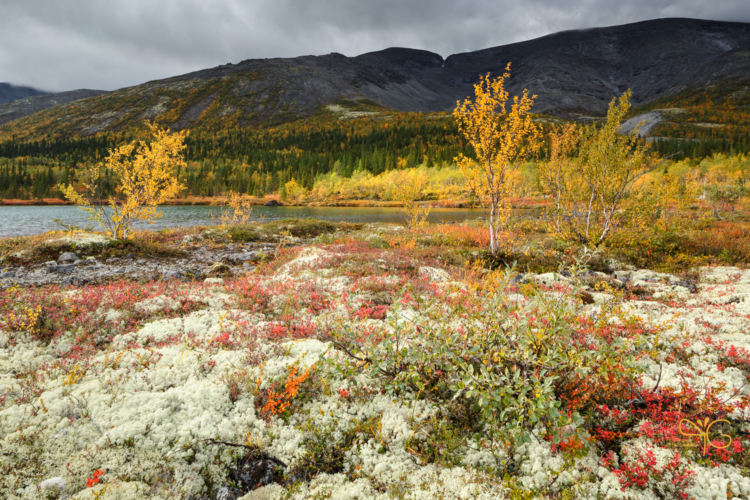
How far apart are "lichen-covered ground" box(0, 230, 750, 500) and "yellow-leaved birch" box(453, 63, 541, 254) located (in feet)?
26.3

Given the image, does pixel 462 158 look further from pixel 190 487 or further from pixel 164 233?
pixel 164 233

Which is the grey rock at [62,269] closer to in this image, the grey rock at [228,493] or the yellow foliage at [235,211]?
the yellow foliage at [235,211]

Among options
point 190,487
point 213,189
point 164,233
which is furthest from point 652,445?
point 213,189

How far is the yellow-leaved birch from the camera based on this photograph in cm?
1270

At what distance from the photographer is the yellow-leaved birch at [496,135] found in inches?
500

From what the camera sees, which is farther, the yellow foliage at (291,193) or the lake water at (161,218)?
the yellow foliage at (291,193)

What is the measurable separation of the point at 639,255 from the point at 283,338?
16011 millimetres

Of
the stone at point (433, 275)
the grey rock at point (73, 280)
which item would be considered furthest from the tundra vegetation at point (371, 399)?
the grey rock at point (73, 280)

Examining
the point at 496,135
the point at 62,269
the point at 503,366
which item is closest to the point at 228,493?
the point at 503,366

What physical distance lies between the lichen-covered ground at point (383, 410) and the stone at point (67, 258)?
11.8 meters

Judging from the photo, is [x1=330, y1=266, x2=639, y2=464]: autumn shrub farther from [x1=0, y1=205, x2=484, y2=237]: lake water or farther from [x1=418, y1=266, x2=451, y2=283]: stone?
[x1=0, y1=205, x2=484, y2=237]: lake water

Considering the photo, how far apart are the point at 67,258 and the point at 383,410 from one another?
1964 cm

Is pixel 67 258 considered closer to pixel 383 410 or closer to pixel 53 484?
pixel 53 484

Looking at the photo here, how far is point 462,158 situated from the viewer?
13.5 metres
